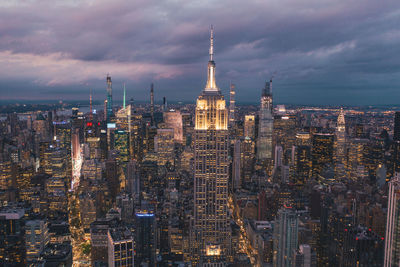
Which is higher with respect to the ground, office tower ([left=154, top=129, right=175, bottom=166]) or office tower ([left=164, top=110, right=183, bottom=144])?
office tower ([left=164, top=110, right=183, bottom=144])

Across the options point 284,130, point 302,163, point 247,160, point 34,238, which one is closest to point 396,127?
point 302,163

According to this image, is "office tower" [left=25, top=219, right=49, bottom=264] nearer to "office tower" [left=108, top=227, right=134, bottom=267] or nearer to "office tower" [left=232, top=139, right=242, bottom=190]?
"office tower" [left=108, top=227, right=134, bottom=267]

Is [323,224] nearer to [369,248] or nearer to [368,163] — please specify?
[369,248]

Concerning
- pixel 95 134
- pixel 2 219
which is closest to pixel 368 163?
pixel 2 219

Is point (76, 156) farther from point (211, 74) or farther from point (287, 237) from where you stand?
point (287, 237)

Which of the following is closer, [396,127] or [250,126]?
[396,127]

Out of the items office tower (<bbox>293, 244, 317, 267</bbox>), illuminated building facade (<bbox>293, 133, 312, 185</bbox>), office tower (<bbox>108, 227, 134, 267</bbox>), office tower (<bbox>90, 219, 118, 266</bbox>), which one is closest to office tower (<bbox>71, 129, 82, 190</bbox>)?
office tower (<bbox>90, 219, 118, 266</bbox>)
